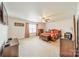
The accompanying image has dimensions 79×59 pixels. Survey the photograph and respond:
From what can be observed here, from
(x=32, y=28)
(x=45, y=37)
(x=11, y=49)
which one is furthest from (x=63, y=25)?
(x=11, y=49)

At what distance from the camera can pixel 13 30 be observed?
6.29 feet

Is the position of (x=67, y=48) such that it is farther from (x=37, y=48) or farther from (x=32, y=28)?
(x=32, y=28)

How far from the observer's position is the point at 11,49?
1.91m

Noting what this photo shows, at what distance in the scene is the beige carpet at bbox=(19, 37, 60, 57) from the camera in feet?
6.28

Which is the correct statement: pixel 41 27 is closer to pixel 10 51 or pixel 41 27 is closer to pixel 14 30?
pixel 14 30

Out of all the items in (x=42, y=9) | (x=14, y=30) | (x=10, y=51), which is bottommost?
(x=10, y=51)

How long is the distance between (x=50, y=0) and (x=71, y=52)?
0.81 meters

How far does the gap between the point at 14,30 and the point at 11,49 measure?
28 cm

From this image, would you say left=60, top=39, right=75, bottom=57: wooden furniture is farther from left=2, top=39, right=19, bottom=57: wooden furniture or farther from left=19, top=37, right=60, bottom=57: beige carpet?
left=2, top=39, right=19, bottom=57: wooden furniture

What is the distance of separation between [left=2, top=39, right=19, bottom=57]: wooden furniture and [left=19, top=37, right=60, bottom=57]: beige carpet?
7cm

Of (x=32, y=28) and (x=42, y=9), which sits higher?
(x=42, y=9)

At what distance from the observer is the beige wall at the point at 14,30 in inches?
74.9

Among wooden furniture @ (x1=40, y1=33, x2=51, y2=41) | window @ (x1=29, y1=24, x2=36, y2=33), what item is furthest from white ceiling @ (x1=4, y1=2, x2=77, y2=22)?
wooden furniture @ (x1=40, y1=33, x2=51, y2=41)

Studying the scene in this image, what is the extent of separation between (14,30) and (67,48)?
816 mm
